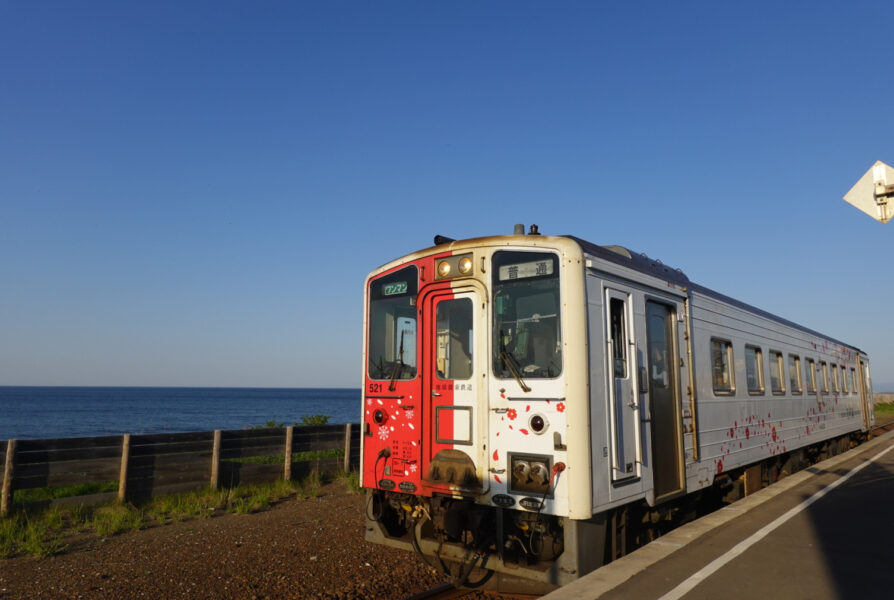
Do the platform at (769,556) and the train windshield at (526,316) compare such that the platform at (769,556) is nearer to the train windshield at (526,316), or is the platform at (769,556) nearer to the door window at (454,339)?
the train windshield at (526,316)

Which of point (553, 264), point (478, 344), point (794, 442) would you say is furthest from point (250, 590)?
point (794, 442)

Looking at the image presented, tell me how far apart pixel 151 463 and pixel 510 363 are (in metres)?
6.67

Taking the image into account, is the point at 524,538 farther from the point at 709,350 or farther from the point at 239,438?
A: the point at 239,438

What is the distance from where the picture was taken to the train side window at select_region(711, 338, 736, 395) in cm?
743

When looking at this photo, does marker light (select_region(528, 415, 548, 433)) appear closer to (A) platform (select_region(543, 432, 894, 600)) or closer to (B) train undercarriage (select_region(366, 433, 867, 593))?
(B) train undercarriage (select_region(366, 433, 867, 593))

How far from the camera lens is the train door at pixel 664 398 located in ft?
18.9

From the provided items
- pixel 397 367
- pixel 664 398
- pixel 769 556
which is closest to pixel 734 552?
pixel 769 556

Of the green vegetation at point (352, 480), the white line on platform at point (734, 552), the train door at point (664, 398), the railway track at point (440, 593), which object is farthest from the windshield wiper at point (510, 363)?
the green vegetation at point (352, 480)

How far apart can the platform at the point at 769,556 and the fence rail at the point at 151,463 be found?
7092mm

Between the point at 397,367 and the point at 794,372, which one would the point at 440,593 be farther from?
the point at 794,372

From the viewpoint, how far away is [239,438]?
1044 cm

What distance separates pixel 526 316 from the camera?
517cm

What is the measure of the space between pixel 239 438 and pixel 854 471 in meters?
10.7

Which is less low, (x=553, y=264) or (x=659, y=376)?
(x=553, y=264)
